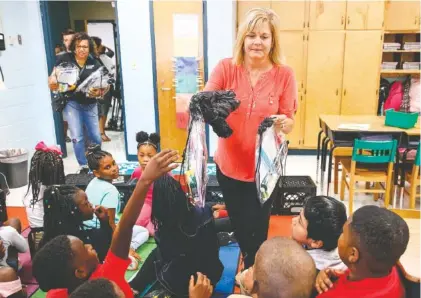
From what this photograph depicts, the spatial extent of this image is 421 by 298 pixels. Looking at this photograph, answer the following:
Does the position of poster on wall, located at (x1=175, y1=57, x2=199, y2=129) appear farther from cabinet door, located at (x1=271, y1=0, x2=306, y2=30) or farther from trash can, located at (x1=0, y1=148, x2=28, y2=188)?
trash can, located at (x1=0, y1=148, x2=28, y2=188)

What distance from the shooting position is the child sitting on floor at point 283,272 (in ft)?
3.73

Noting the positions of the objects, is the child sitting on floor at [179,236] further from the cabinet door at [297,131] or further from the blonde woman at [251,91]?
the cabinet door at [297,131]

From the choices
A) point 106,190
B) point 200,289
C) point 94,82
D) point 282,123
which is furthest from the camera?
point 94,82

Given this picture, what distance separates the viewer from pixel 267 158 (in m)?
1.68

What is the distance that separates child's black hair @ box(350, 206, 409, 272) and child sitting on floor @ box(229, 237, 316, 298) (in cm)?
17

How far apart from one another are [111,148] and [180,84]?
1.60 metres

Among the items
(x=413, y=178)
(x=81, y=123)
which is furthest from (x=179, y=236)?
(x=81, y=123)

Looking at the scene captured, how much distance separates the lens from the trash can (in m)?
4.17

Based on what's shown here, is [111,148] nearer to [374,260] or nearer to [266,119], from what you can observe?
[266,119]

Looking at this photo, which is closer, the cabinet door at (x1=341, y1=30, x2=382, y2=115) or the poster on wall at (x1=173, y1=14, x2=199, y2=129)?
the poster on wall at (x1=173, y1=14, x2=199, y2=129)

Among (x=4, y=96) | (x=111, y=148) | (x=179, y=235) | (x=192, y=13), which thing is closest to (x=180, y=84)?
(x=192, y=13)

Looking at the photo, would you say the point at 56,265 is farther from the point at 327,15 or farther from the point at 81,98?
the point at 327,15

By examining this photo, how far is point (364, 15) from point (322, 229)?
427cm

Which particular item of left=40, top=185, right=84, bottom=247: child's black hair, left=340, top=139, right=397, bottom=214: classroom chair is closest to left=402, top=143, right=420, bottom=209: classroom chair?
left=340, top=139, right=397, bottom=214: classroom chair
